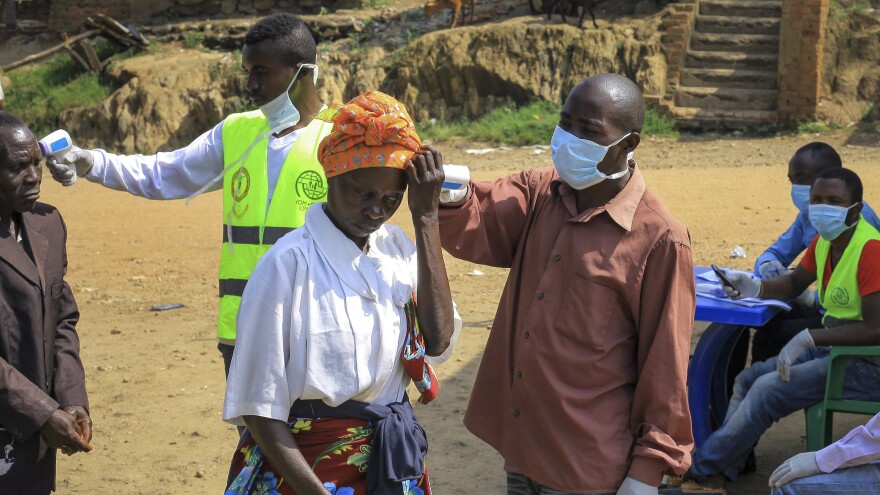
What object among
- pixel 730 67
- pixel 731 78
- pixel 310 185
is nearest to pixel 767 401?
pixel 310 185

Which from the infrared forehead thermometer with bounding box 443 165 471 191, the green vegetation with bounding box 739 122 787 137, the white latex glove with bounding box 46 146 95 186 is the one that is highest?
the infrared forehead thermometer with bounding box 443 165 471 191

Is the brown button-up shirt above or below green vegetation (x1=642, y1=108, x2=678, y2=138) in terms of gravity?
above

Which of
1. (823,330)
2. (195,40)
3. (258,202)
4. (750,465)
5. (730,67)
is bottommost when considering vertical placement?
(730,67)

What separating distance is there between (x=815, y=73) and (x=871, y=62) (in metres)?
1.14

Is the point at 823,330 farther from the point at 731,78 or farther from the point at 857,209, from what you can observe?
the point at 731,78

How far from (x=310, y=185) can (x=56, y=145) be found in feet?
2.87

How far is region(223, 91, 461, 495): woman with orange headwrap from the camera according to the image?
2562mm

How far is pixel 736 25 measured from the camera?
49.1ft

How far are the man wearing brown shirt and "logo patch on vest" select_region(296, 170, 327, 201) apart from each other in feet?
2.62

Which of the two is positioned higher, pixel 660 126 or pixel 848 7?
pixel 848 7

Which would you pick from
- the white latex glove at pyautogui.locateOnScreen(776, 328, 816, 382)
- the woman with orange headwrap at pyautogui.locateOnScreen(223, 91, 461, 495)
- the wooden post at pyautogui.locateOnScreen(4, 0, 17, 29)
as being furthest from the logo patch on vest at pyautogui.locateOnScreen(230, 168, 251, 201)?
the wooden post at pyautogui.locateOnScreen(4, 0, 17, 29)

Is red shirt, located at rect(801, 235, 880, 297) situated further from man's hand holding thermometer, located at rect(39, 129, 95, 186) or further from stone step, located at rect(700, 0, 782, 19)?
stone step, located at rect(700, 0, 782, 19)

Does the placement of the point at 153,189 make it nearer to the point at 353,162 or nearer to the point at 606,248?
the point at 353,162

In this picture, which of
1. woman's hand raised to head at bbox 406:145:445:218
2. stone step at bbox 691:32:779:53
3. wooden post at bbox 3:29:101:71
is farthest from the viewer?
wooden post at bbox 3:29:101:71
